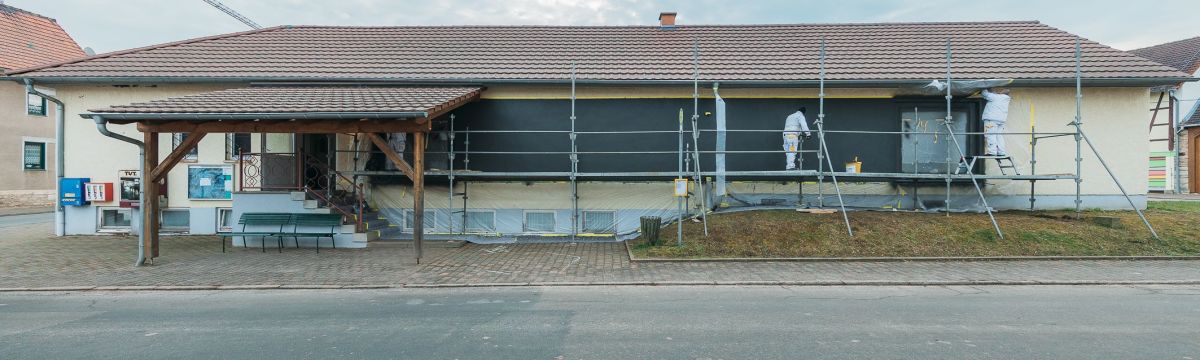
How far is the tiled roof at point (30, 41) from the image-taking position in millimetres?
22134

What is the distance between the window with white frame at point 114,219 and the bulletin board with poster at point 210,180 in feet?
5.54

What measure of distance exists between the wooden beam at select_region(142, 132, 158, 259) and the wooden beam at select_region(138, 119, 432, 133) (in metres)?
0.35

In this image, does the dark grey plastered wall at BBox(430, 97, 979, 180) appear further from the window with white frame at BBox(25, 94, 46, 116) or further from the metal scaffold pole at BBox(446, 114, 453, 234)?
the window with white frame at BBox(25, 94, 46, 116)

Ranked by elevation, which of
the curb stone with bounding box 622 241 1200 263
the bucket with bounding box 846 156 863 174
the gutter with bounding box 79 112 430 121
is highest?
the gutter with bounding box 79 112 430 121

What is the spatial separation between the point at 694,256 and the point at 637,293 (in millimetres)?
2717

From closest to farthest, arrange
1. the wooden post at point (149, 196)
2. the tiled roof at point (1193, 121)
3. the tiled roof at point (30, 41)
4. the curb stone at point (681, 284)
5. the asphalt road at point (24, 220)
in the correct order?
1. the curb stone at point (681, 284)
2. the wooden post at point (149, 196)
3. the asphalt road at point (24, 220)
4. the tiled roof at point (30, 41)
5. the tiled roof at point (1193, 121)

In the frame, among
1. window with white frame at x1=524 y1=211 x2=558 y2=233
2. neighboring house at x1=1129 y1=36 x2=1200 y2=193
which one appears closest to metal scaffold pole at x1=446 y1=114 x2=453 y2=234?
window with white frame at x1=524 y1=211 x2=558 y2=233

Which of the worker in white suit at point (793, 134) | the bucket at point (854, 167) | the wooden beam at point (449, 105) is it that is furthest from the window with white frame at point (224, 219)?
the bucket at point (854, 167)

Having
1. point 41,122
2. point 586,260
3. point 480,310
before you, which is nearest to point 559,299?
point 480,310

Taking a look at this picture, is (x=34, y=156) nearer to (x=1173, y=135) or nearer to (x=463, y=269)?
(x=463, y=269)

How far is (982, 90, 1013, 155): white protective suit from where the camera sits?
12180 millimetres

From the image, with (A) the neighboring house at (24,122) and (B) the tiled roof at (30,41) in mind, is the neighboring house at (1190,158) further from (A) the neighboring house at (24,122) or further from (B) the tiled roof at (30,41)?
(A) the neighboring house at (24,122)

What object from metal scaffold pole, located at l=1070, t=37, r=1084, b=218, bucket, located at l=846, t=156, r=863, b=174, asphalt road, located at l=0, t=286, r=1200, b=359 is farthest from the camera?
bucket, located at l=846, t=156, r=863, b=174

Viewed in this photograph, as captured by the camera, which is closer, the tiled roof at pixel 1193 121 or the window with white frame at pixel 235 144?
the window with white frame at pixel 235 144
